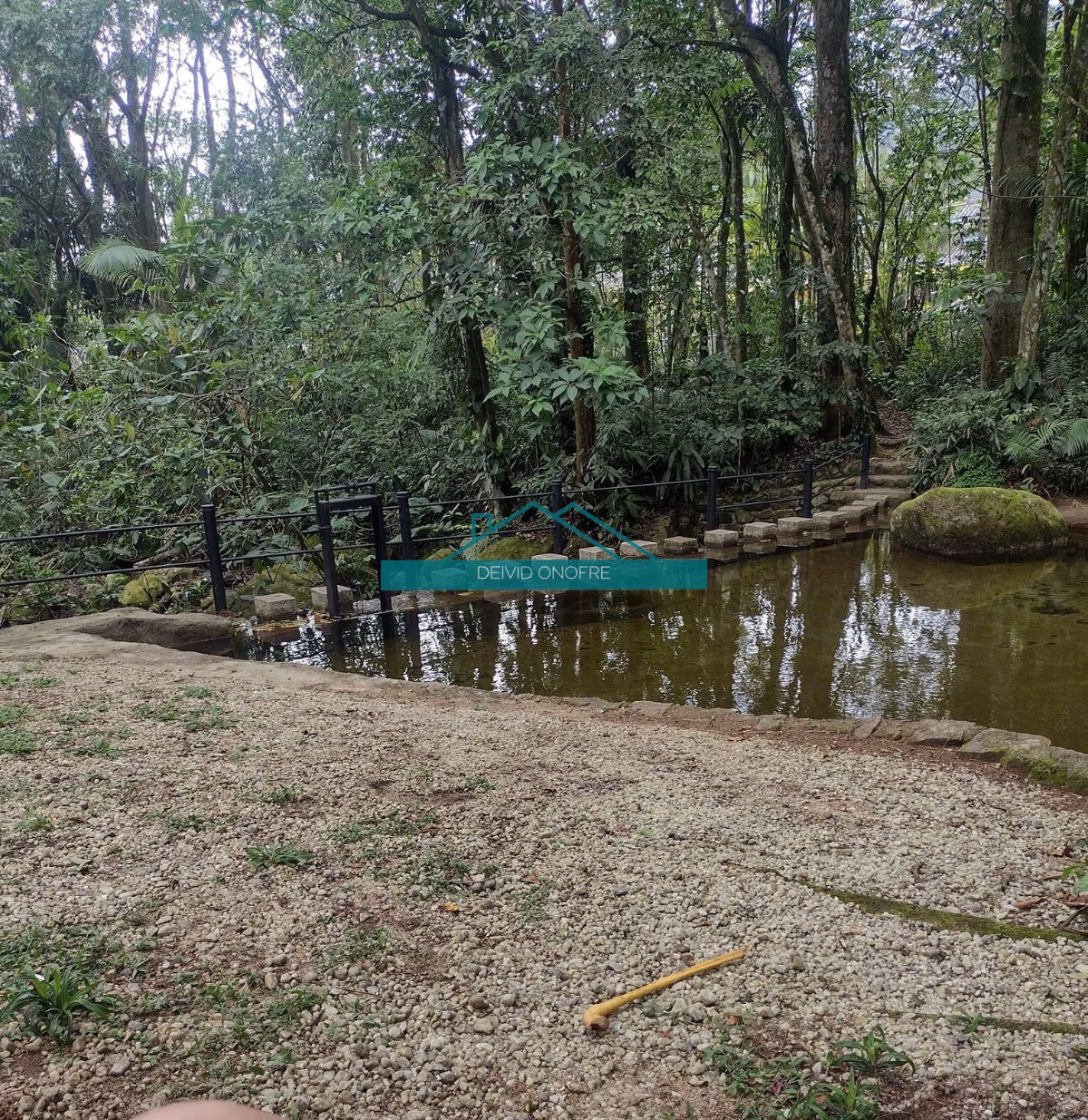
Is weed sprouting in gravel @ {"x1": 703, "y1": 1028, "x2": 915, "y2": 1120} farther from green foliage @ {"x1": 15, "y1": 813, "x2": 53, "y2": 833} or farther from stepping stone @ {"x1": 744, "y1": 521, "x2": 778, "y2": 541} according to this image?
stepping stone @ {"x1": 744, "y1": 521, "x2": 778, "y2": 541}

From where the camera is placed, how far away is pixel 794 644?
6.26 m

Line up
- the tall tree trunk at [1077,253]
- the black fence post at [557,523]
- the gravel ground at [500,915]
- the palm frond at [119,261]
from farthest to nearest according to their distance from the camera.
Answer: the palm frond at [119,261]
the tall tree trunk at [1077,253]
the black fence post at [557,523]
the gravel ground at [500,915]

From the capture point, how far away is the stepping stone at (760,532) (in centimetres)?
960

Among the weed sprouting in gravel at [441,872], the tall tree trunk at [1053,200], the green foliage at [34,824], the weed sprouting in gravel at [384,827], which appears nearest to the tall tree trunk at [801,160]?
the tall tree trunk at [1053,200]

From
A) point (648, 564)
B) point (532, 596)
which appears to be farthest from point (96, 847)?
point (648, 564)

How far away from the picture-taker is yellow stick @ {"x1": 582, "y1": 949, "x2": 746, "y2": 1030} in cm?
218

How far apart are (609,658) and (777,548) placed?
378 centimetres

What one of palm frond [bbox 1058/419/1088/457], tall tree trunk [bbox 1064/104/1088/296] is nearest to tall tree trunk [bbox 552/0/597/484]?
palm frond [bbox 1058/419/1088/457]

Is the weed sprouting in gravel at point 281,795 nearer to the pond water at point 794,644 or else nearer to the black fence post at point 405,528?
the pond water at point 794,644

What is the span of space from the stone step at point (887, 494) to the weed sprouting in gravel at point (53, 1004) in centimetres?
1033

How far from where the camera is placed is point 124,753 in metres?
3.78

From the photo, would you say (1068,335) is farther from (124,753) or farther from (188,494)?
(124,753)

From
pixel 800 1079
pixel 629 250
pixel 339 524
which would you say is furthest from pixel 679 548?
pixel 800 1079

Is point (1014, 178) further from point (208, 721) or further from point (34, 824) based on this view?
point (34, 824)
